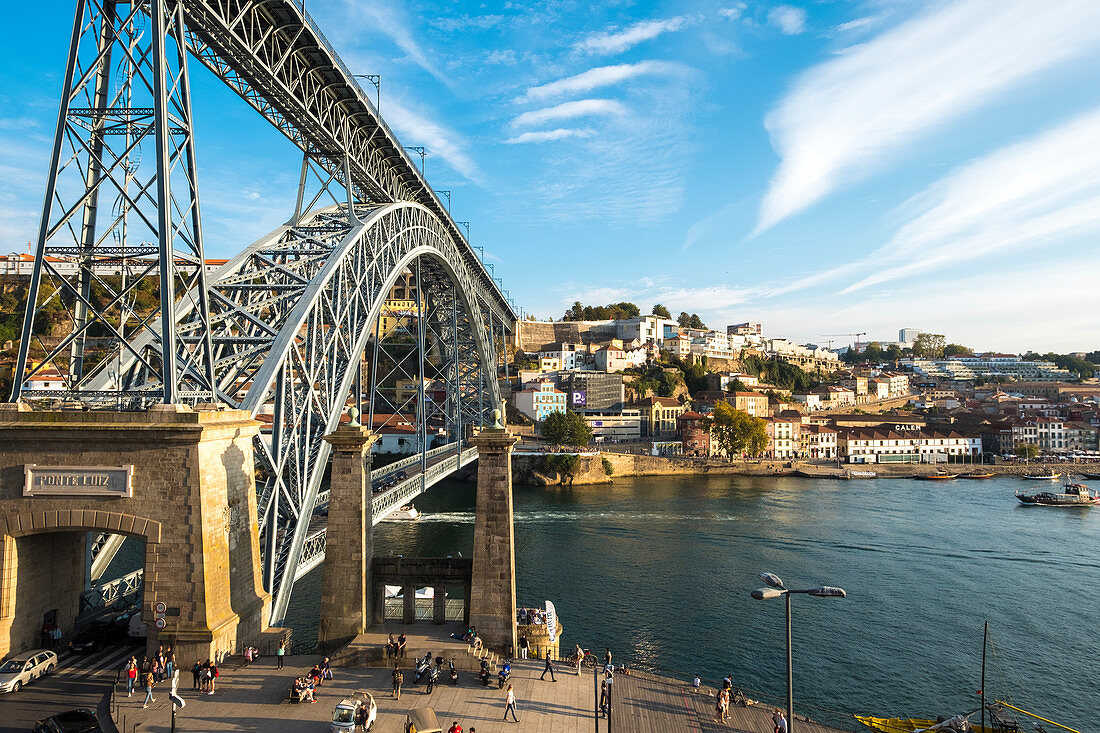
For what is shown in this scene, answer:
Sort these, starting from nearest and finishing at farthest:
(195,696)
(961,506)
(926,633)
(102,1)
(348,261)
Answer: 1. (195,696)
2. (102,1)
3. (348,261)
4. (926,633)
5. (961,506)

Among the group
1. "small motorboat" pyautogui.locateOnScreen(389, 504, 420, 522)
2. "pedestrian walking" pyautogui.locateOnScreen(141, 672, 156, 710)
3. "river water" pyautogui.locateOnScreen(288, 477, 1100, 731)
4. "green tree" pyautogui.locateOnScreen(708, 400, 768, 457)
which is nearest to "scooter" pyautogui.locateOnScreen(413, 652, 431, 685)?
"pedestrian walking" pyautogui.locateOnScreen(141, 672, 156, 710)

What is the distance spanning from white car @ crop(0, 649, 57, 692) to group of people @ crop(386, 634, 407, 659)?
240 inches

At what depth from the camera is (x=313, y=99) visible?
19688mm

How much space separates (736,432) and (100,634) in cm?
6829

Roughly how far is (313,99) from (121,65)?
7.06 m

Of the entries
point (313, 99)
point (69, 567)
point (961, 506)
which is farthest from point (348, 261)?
point (961, 506)

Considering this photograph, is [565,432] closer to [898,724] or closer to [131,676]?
[898,724]

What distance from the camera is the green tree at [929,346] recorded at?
618ft

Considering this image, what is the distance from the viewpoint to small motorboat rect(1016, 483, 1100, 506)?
180 ft

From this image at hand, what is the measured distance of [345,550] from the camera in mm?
14070

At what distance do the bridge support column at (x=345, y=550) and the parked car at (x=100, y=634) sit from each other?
409 centimetres

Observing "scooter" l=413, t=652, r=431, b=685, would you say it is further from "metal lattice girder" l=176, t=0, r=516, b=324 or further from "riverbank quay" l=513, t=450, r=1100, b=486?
"riverbank quay" l=513, t=450, r=1100, b=486

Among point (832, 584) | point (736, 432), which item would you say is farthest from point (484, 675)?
point (736, 432)

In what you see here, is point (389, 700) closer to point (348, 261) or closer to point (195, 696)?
point (195, 696)
